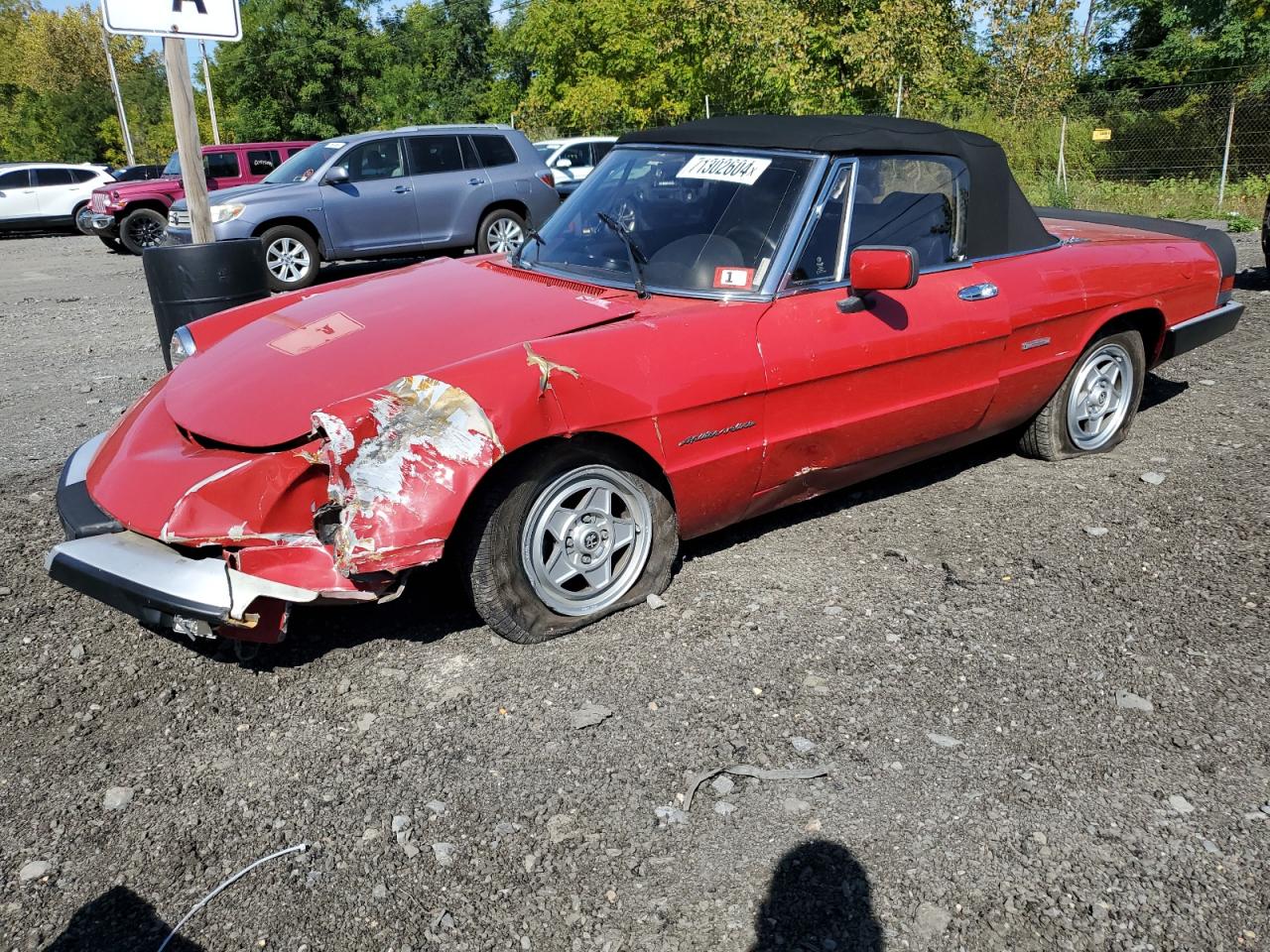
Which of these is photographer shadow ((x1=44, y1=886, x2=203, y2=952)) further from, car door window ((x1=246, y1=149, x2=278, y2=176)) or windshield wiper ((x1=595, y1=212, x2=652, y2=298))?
car door window ((x1=246, y1=149, x2=278, y2=176))

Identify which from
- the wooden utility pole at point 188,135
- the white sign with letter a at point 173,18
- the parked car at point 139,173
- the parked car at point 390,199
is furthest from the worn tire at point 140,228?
the white sign with letter a at point 173,18

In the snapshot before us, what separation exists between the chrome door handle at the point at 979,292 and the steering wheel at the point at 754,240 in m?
0.93

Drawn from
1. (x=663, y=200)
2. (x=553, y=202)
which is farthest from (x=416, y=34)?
(x=663, y=200)

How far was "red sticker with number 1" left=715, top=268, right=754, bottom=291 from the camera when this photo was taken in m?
3.79

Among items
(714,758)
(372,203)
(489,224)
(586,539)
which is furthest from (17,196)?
(714,758)

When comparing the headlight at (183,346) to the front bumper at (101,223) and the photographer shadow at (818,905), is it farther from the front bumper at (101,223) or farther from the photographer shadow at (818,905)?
the front bumper at (101,223)

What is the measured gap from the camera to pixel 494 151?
42.9ft

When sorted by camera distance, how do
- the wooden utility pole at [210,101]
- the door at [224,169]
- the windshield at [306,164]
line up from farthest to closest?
the wooden utility pole at [210,101] < the door at [224,169] < the windshield at [306,164]

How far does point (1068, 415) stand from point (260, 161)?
52.2 feet

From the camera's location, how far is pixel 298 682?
3.30m

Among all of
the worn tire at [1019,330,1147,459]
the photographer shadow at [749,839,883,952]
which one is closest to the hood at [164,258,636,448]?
the photographer shadow at [749,839,883,952]

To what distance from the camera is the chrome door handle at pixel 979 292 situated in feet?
14.0

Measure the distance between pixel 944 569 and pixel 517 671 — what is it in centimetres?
178

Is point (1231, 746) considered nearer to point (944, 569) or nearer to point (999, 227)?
point (944, 569)
